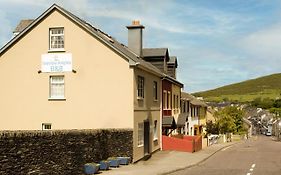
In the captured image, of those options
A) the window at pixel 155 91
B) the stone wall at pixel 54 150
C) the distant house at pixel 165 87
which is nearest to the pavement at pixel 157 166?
the stone wall at pixel 54 150

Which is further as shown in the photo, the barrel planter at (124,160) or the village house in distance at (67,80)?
the village house in distance at (67,80)

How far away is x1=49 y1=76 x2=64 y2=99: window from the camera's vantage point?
1161 inches

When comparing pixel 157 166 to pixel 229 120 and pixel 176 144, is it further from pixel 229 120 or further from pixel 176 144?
pixel 229 120

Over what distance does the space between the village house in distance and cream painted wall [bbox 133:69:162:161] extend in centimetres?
12

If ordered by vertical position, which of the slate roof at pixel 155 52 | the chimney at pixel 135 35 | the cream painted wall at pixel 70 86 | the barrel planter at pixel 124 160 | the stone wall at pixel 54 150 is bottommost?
the barrel planter at pixel 124 160

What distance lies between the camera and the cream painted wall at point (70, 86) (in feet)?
93.6

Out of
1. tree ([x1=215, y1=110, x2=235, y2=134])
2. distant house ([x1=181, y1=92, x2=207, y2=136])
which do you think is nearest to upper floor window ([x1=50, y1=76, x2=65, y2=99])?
distant house ([x1=181, y1=92, x2=207, y2=136])

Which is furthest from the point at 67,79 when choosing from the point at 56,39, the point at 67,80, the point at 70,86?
the point at 56,39

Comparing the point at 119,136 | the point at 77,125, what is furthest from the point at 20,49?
the point at 119,136

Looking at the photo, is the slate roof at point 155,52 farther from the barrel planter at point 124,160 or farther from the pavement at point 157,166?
the barrel planter at point 124,160

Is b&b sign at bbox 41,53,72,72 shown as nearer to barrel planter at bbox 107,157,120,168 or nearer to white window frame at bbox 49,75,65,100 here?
white window frame at bbox 49,75,65,100

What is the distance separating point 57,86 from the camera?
1163 inches

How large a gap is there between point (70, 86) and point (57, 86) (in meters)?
0.90

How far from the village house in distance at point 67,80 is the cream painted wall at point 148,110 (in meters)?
0.12
